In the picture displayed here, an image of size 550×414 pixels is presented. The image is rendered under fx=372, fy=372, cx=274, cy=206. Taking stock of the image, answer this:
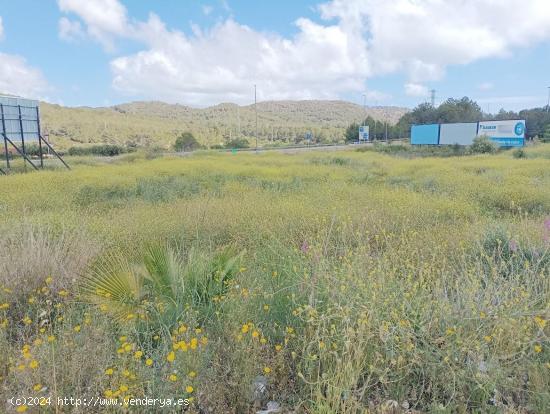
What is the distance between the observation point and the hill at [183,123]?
6431cm

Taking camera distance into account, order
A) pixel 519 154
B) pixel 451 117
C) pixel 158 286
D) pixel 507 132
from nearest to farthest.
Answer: pixel 158 286
pixel 519 154
pixel 507 132
pixel 451 117

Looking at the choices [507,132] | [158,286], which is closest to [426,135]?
[507,132]

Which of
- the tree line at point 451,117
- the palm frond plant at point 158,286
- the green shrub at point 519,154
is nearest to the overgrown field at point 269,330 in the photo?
the palm frond plant at point 158,286

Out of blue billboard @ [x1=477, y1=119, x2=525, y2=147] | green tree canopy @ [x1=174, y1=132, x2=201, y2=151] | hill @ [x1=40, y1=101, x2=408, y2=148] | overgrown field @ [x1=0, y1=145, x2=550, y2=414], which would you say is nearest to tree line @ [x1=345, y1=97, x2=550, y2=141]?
hill @ [x1=40, y1=101, x2=408, y2=148]

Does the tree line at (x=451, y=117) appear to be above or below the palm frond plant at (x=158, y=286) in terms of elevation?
above

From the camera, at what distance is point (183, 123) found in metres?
94.2

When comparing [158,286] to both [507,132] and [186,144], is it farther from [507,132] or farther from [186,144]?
[186,144]

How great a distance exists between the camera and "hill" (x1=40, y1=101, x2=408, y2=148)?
64312 mm

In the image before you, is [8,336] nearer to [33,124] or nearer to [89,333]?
[89,333]

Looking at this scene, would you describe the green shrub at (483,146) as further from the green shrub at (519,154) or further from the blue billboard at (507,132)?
the green shrub at (519,154)

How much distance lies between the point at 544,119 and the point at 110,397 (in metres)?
72.6

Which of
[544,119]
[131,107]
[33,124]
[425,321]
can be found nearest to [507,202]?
[425,321]

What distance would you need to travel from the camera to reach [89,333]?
295cm

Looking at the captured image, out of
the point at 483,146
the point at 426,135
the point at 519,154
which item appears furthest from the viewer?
the point at 426,135
